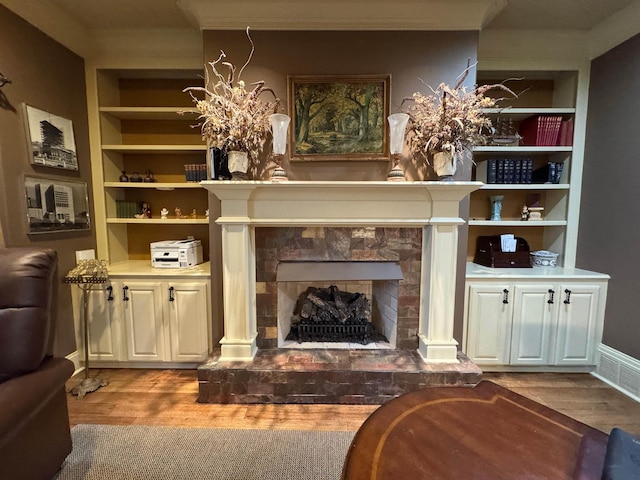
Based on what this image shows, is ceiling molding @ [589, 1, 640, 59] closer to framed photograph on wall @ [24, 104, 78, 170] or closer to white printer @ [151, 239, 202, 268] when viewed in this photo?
white printer @ [151, 239, 202, 268]

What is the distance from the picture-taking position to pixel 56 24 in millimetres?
2238

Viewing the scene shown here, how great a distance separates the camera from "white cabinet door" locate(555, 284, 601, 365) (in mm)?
2385

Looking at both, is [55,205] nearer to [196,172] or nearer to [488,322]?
[196,172]

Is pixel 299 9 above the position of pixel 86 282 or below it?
above

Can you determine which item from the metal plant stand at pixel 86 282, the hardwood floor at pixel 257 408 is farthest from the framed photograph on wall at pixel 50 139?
the hardwood floor at pixel 257 408

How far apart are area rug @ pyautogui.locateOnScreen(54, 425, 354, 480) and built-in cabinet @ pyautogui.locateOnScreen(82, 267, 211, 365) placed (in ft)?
2.18

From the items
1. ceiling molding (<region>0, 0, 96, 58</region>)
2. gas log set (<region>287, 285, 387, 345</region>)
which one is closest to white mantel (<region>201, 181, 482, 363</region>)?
gas log set (<region>287, 285, 387, 345</region>)

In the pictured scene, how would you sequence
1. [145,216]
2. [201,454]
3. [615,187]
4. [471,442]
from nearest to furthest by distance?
[471,442] → [201,454] → [615,187] → [145,216]

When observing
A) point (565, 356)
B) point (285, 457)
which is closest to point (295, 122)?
point (285, 457)

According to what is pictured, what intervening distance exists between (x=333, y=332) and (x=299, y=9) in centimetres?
253

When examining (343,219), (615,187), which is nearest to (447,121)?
(343,219)

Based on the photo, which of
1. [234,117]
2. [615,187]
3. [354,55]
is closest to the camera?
[234,117]

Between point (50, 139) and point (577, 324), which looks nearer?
point (50, 139)

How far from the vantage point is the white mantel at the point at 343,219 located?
2.07 m
